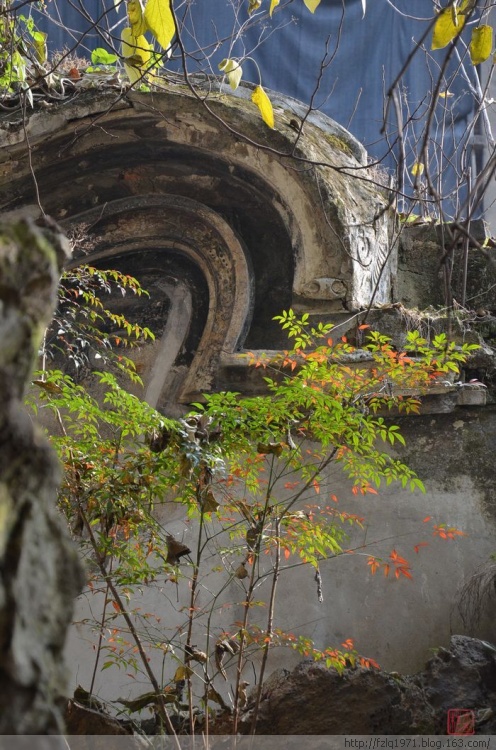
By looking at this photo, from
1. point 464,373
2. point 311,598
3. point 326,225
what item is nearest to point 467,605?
point 311,598

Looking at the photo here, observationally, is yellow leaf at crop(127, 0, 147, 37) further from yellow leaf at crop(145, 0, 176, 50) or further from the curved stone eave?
the curved stone eave

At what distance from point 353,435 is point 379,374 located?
0.37 m

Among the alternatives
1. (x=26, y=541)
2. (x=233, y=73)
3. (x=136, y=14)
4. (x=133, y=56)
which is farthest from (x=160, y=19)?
(x=26, y=541)

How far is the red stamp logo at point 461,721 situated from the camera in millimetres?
2967

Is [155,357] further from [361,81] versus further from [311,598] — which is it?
[361,81]

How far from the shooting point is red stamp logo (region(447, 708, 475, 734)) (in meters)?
2.97

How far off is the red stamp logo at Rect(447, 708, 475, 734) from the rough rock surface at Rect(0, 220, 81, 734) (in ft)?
8.35

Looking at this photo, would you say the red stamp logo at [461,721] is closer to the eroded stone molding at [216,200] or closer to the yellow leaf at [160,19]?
the eroded stone molding at [216,200]

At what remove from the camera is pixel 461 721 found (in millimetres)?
3002

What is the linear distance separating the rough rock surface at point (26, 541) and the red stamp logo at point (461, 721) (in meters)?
2.55

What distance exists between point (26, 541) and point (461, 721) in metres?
2.64

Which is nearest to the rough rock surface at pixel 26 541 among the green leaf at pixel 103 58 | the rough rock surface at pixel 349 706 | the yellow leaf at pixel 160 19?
the yellow leaf at pixel 160 19

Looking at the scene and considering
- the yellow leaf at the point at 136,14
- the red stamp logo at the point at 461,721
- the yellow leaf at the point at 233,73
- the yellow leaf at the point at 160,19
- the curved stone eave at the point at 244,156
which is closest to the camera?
the yellow leaf at the point at 160,19

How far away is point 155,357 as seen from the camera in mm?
4434
